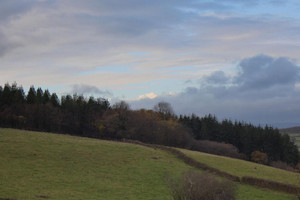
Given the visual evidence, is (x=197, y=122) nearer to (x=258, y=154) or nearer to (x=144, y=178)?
(x=258, y=154)

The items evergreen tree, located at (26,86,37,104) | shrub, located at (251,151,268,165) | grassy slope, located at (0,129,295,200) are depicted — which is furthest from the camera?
shrub, located at (251,151,268,165)

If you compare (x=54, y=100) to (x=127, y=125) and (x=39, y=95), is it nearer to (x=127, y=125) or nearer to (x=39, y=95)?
(x=39, y=95)

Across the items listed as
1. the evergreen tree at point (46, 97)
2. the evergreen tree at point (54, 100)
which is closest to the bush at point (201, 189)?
the evergreen tree at point (46, 97)

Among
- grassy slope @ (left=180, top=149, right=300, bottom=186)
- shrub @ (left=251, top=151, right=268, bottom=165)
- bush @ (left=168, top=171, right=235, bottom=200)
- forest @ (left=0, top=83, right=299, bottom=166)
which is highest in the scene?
forest @ (left=0, top=83, right=299, bottom=166)

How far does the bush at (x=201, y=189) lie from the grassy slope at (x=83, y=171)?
319 inches

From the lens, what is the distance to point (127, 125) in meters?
94.8

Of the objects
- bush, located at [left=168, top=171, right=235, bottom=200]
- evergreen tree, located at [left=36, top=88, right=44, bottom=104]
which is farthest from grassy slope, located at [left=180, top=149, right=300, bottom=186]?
evergreen tree, located at [left=36, top=88, right=44, bottom=104]

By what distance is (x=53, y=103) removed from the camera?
95.9 metres

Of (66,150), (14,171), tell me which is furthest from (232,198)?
(66,150)

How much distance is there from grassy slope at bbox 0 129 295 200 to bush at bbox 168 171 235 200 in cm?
809

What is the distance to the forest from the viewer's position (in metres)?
84.9

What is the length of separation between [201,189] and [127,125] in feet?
243

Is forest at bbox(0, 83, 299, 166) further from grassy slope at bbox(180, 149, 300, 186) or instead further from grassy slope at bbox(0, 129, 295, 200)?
grassy slope at bbox(180, 149, 300, 186)

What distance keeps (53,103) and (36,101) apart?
23.7ft
